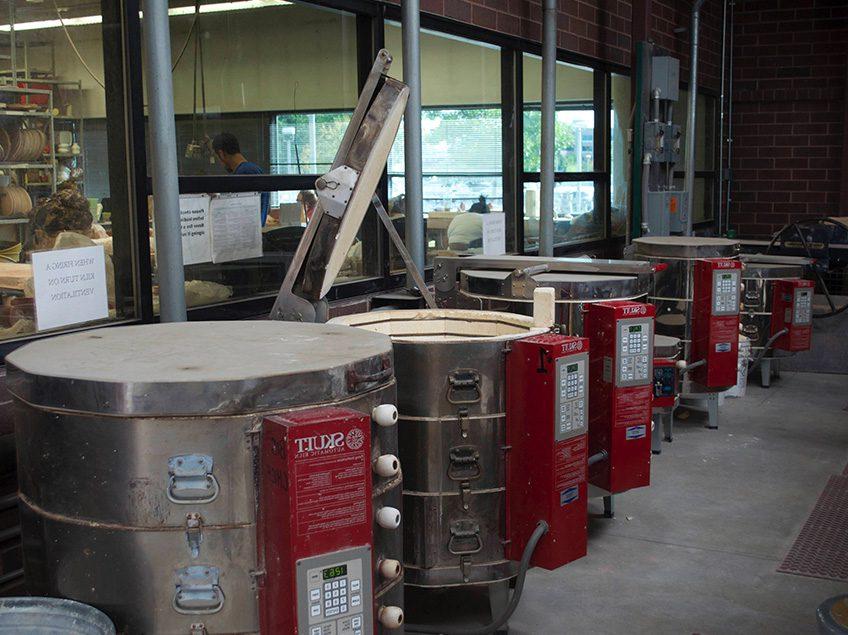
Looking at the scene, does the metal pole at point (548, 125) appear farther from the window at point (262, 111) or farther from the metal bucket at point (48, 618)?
the metal bucket at point (48, 618)

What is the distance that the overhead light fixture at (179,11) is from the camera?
12.4ft

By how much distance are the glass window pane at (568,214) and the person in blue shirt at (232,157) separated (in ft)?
11.8

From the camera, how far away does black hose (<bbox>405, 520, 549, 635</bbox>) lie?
3.44m

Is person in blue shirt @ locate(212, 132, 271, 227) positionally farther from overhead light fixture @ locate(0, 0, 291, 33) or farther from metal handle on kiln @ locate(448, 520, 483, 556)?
metal handle on kiln @ locate(448, 520, 483, 556)

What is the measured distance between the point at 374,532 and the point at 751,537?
2834 millimetres

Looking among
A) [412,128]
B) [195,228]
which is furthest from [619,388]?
[195,228]

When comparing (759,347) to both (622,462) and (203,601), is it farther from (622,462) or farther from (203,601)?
(203,601)

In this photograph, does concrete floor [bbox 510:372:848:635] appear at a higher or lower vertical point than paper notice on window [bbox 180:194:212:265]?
lower

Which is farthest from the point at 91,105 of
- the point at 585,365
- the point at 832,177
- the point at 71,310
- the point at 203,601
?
the point at 832,177

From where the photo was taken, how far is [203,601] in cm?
227

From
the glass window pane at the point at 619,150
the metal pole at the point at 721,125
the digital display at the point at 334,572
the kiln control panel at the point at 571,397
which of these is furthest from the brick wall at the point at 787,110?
the digital display at the point at 334,572

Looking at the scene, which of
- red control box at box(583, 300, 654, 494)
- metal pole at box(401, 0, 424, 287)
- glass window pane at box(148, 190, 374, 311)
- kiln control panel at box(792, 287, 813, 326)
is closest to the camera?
red control box at box(583, 300, 654, 494)

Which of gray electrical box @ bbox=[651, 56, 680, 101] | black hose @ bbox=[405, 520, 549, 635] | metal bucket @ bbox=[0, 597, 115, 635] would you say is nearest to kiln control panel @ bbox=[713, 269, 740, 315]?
black hose @ bbox=[405, 520, 549, 635]

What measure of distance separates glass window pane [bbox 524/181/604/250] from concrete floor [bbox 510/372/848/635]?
2227 millimetres
